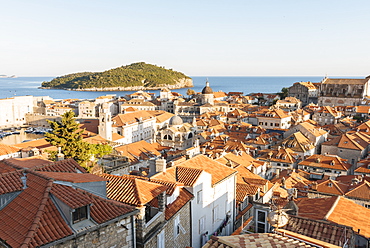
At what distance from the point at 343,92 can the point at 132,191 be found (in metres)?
80.0

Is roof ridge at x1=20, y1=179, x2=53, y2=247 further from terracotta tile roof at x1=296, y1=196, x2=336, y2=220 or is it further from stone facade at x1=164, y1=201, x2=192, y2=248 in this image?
terracotta tile roof at x1=296, y1=196, x2=336, y2=220

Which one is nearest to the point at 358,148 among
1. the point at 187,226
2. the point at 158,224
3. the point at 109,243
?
the point at 187,226

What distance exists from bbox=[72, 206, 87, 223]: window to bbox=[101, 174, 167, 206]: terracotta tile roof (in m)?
1.91

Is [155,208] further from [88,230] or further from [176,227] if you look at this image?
[88,230]

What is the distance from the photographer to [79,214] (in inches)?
249

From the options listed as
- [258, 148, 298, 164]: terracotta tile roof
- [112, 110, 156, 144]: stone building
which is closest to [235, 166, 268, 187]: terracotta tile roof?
[258, 148, 298, 164]: terracotta tile roof

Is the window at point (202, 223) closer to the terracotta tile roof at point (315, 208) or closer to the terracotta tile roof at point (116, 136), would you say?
the terracotta tile roof at point (315, 208)

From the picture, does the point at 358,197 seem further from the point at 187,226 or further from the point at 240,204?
the point at 187,226

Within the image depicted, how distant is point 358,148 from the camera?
111ft

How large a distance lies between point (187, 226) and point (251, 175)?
8715 mm

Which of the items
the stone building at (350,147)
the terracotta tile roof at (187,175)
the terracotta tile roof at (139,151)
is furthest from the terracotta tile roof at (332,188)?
the stone building at (350,147)

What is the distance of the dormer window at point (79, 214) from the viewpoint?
622 centimetres

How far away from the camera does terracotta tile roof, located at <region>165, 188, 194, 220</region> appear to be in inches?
374

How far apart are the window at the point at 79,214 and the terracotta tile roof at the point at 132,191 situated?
6.27 ft
